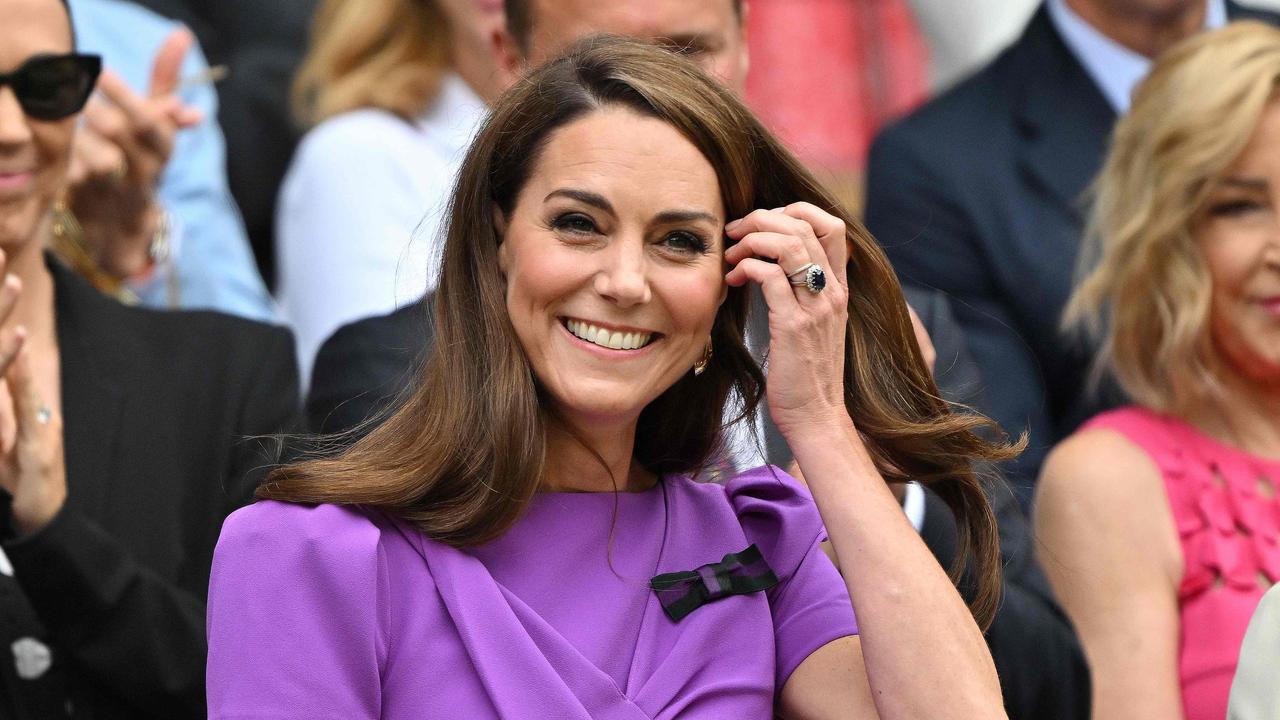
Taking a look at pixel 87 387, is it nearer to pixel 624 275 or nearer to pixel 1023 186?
pixel 624 275

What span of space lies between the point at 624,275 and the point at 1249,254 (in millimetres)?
1697

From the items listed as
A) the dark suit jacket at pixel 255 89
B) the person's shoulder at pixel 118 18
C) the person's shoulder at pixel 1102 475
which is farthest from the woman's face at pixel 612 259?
the dark suit jacket at pixel 255 89

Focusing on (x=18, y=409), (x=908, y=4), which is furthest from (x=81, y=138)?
(x=908, y=4)

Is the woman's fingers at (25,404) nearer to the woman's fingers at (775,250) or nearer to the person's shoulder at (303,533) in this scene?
the person's shoulder at (303,533)

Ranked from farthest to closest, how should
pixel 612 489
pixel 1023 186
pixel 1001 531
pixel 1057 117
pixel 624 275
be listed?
pixel 1057 117 < pixel 1023 186 < pixel 1001 531 < pixel 612 489 < pixel 624 275

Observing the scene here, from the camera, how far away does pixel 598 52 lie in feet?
9.27

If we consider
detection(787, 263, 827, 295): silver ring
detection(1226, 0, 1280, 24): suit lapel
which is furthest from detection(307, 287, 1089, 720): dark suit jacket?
detection(1226, 0, 1280, 24): suit lapel

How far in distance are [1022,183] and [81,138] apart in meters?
2.21

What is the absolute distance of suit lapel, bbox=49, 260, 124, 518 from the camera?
3457 mm

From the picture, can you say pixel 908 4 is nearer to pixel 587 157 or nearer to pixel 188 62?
pixel 188 62

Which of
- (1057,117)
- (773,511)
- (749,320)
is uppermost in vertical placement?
(749,320)

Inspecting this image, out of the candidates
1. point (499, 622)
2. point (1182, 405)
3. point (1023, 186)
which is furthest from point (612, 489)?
point (1023, 186)

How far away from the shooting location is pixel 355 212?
432cm

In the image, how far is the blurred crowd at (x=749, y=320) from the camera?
3.26 metres
